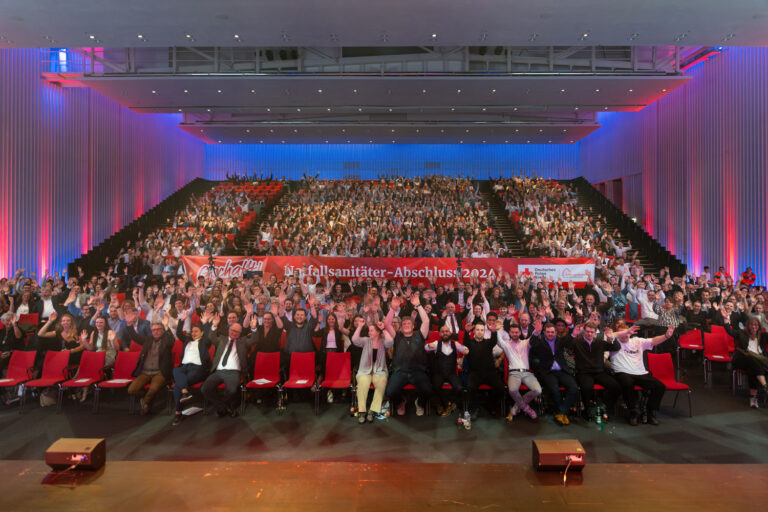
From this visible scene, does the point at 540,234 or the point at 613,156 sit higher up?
the point at 613,156

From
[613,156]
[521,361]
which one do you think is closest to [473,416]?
[521,361]

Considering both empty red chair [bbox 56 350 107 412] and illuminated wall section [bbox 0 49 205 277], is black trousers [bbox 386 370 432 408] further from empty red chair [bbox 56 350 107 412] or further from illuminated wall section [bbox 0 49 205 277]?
illuminated wall section [bbox 0 49 205 277]

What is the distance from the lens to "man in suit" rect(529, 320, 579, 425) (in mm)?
5973

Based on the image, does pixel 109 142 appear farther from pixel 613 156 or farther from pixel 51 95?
pixel 613 156

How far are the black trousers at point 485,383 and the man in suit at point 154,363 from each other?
4159mm

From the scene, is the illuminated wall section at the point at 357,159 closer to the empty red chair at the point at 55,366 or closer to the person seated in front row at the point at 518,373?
the empty red chair at the point at 55,366

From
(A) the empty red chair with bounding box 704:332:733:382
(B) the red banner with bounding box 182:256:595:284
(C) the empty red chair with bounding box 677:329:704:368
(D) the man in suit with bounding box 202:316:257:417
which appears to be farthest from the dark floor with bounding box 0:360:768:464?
(B) the red banner with bounding box 182:256:595:284

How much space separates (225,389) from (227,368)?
29 cm

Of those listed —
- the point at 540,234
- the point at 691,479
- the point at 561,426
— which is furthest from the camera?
the point at 540,234

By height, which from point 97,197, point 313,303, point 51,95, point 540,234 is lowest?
point 313,303

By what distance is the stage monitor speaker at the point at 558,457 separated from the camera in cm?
391

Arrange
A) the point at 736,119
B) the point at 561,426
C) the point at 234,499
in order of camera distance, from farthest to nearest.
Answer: the point at 736,119
the point at 561,426
the point at 234,499

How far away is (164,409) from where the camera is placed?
647 centimetres

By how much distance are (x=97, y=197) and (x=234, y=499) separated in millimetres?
17786
